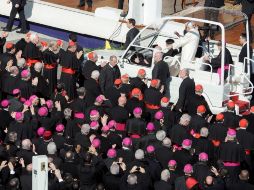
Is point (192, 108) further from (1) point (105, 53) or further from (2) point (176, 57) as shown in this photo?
(1) point (105, 53)

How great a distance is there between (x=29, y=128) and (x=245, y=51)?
18.6 ft

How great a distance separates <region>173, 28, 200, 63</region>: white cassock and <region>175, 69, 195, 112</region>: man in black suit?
825 millimetres

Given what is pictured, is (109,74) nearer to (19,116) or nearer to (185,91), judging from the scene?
(185,91)

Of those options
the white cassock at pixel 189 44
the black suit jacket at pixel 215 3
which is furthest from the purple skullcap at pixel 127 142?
the black suit jacket at pixel 215 3

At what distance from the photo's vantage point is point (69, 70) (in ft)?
66.3

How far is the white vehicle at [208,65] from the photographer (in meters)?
18.7

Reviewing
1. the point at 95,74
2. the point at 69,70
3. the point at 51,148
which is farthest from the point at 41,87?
the point at 51,148

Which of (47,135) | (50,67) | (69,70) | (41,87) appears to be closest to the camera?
(47,135)

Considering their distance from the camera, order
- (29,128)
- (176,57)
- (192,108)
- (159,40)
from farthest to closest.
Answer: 1. (159,40)
2. (176,57)
3. (192,108)
4. (29,128)

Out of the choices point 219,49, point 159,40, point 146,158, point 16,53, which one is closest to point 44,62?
point 16,53

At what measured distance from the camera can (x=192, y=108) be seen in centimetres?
1830

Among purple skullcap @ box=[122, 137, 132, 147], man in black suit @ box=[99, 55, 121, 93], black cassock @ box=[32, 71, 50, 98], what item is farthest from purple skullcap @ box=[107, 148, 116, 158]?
black cassock @ box=[32, 71, 50, 98]

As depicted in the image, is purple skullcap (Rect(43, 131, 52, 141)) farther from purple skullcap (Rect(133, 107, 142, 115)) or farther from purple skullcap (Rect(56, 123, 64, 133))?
purple skullcap (Rect(133, 107, 142, 115))

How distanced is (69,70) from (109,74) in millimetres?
1283
